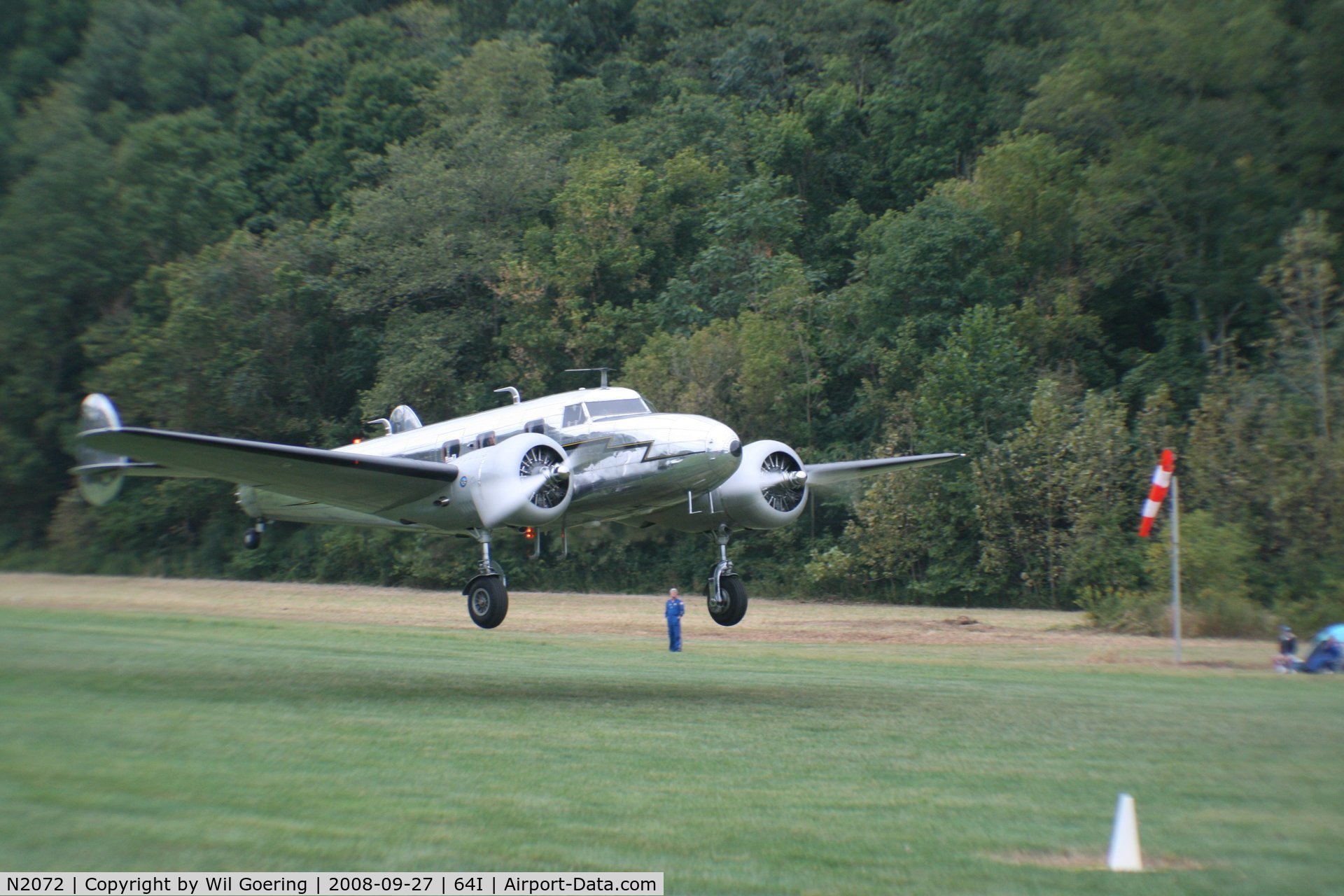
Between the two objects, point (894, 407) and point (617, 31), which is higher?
point (617, 31)

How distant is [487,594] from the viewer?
1967cm

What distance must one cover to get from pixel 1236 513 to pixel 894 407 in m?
14.1

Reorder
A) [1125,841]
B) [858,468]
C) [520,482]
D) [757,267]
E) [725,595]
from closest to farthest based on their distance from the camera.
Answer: [1125,841] < [520,482] < [725,595] < [858,468] < [757,267]

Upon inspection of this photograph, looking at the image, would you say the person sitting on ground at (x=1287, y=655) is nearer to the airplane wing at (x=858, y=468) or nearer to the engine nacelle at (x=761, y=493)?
the airplane wing at (x=858, y=468)

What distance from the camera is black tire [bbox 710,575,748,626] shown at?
20484 millimetres

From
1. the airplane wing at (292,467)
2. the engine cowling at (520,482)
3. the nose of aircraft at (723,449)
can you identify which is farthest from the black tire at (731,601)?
the airplane wing at (292,467)

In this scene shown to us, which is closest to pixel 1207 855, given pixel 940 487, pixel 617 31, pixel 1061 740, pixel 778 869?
pixel 778 869

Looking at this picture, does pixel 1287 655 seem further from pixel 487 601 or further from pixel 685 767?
pixel 685 767

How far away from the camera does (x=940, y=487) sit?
146 feet

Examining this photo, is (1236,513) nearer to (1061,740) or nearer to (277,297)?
(1061,740)

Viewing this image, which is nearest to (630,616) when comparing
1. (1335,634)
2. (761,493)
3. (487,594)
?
(761,493)

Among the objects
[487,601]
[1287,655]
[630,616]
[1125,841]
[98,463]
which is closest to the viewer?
[1125,841]

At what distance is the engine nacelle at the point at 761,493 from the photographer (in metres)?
20.8

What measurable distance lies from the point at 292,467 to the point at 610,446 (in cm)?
495
